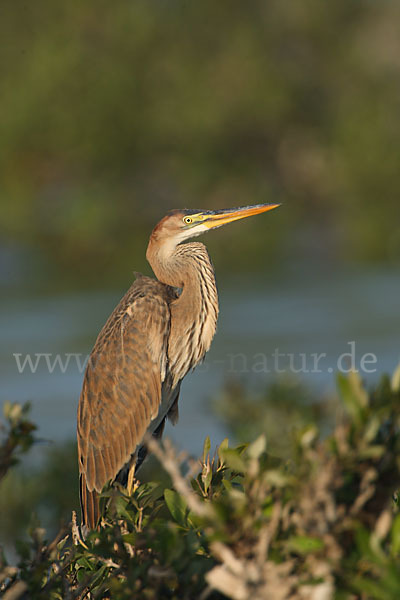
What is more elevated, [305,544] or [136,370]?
Result: [136,370]

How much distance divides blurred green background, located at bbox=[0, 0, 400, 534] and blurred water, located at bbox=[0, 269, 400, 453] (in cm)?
7

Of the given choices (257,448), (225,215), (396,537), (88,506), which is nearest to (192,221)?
(225,215)

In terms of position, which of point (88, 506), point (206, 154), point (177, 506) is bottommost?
point (88, 506)

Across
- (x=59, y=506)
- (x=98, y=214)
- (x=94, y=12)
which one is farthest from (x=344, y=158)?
(x=59, y=506)

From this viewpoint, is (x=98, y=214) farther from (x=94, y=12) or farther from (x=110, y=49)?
(x=94, y=12)

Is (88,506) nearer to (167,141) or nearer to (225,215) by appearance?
(225,215)

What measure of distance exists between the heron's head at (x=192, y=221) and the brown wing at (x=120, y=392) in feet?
1.44

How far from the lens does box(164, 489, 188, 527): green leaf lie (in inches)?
83.2

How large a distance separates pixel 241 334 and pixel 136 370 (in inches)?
338

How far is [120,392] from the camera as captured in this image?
3762 millimetres

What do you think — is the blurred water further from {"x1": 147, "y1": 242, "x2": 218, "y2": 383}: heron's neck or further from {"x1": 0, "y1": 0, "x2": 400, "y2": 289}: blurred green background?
{"x1": 147, "y1": 242, "x2": 218, "y2": 383}: heron's neck

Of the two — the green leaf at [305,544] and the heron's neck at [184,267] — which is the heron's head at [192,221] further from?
the green leaf at [305,544]

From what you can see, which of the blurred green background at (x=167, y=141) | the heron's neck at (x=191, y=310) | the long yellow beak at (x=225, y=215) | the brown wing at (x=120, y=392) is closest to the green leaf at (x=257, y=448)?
the brown wing at (x=120, y=392)

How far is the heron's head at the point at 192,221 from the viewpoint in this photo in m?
4.04
